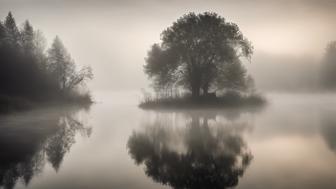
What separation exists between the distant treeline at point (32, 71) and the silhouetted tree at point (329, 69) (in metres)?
93.8

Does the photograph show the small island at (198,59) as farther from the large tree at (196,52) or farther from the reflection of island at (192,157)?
the reflection of island at (192,157)

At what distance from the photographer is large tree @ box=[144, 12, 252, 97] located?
58906 mm

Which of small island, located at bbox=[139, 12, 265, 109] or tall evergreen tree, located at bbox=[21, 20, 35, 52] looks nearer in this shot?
small island, located at bbox=[139, 12, 265, 109]

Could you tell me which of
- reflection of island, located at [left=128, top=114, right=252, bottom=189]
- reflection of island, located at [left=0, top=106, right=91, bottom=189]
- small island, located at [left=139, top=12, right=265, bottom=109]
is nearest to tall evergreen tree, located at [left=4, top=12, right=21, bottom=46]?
small island, located at [left=139, top=12, right=265, bottom=109]

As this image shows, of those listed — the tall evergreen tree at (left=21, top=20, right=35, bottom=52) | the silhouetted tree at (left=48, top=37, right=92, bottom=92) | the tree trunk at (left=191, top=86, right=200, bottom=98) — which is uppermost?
the tall evergreen tree at (left=21, top=20, right=35, bottom=52)

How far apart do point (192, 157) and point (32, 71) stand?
57.6 meters

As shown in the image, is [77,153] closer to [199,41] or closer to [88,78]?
[199,41]

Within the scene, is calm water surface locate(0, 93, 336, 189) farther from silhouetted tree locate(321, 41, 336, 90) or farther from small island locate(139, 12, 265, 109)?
silhouetted tree locate(321, 41, 336, 90)

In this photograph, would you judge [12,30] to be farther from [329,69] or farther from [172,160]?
[329,69]

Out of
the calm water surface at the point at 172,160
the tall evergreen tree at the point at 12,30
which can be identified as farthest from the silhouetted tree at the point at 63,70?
the calm water surface at the point at 172,160

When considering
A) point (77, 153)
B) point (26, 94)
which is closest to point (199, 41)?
point (26, 94)

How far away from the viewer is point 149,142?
22.5 m

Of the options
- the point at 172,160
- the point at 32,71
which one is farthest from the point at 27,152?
the point at 32,71

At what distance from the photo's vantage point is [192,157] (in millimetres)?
17047
